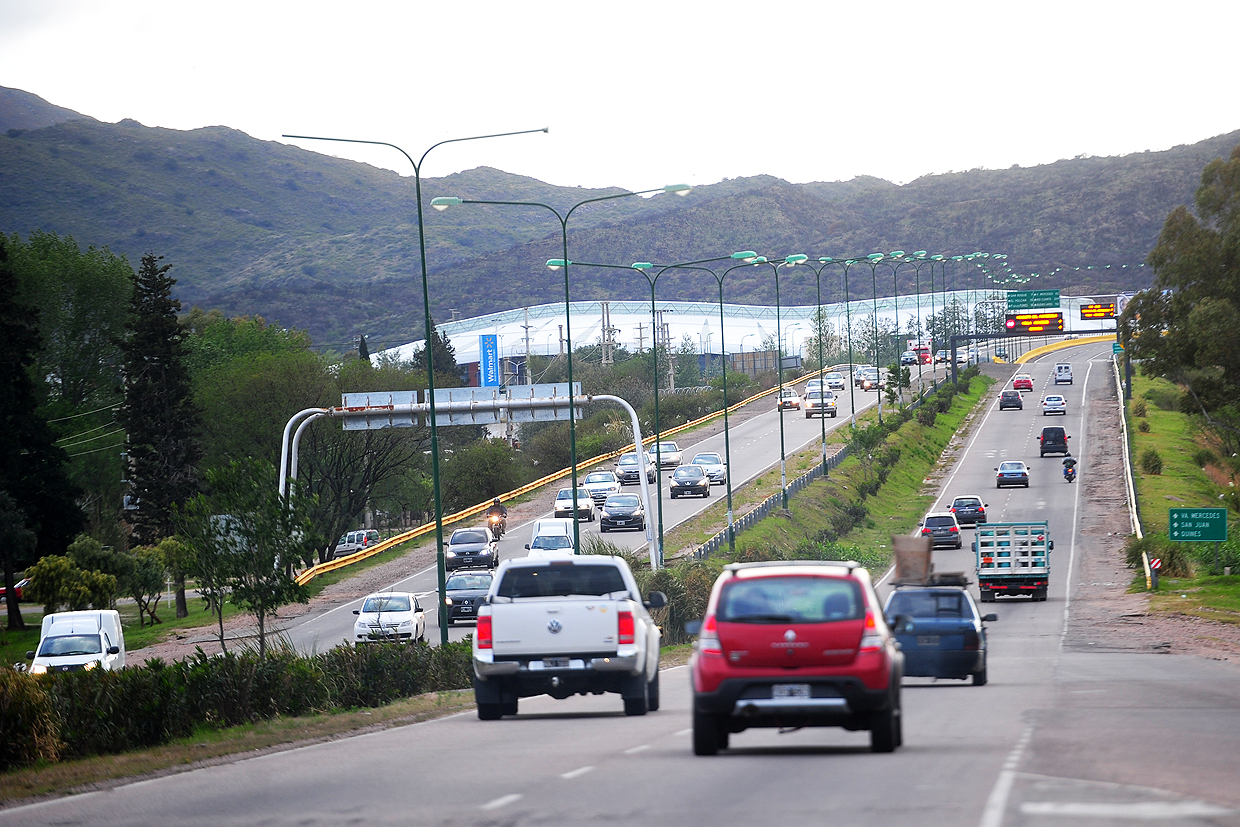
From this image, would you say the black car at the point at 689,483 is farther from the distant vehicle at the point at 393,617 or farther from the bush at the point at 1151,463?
the distant vehicle at the point at 393,617

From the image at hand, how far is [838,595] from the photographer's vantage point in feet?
37.2

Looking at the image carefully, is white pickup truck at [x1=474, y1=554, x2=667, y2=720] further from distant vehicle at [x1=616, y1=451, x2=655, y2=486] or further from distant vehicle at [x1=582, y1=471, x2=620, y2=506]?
distant vehicle at [x1=616, y1=451, x2=655, y2=486]

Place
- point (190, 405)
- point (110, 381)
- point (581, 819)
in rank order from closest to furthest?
1. point (581, 819)
2. point (190, 405)
3. point (110, 381)

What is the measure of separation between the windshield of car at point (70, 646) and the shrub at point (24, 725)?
51.3 ft

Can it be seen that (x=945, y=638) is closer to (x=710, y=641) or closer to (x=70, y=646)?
(x=710, y=641)

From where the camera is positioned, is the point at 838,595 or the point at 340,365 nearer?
the point at 838,595

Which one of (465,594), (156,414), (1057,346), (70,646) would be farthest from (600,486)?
(1057,346)

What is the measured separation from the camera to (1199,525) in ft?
150

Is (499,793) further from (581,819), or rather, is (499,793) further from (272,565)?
(272,565)

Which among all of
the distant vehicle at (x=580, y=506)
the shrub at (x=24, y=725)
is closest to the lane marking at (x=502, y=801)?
the shrub at (x=24, y=725)

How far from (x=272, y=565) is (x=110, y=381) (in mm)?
57996

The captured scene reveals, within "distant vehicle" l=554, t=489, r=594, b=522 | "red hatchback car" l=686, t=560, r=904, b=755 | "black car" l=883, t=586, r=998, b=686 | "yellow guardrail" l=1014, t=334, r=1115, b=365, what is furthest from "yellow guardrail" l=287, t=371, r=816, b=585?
"yellow guardrail" l=1014, t=334, r=1115, b=365

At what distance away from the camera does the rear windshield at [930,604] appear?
70.7 feet

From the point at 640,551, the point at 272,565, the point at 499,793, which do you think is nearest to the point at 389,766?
the point at 499,793
